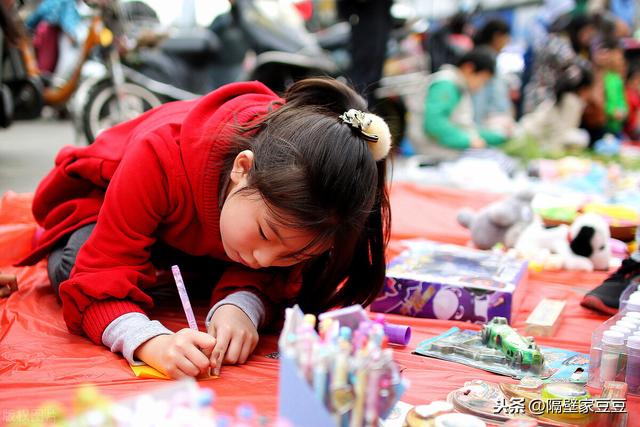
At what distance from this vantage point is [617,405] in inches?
32.2

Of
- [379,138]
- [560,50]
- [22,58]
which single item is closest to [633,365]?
[379,138]

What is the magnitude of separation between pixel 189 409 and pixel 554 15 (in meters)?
Result: 5.38

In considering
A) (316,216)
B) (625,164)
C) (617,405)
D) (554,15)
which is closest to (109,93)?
(625,164)

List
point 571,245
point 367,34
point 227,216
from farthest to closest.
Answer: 1. point 367,34
2. point 571,245
3. point 227,216

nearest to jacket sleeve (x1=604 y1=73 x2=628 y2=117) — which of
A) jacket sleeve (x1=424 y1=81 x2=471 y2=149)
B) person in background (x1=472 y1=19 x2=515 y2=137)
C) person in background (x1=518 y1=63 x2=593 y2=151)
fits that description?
person in background (x1=518 y1=63 x2=593 y2=151)

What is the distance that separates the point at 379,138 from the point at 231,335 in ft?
1.13

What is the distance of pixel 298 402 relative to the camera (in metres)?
0.56

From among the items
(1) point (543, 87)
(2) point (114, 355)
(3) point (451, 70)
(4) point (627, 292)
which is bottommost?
(2) point (114, 355)

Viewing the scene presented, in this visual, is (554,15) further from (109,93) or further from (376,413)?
(376,413)

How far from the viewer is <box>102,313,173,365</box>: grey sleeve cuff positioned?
92cm

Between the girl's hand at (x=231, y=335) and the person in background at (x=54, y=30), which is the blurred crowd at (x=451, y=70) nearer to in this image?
the person in background at (x=54, y=30)

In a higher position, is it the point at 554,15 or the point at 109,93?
the point at 554,15

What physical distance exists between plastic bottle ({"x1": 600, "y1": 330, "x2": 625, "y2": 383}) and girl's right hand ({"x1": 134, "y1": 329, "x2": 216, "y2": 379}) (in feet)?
1.72

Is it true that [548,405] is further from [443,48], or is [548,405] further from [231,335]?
[443,48]
